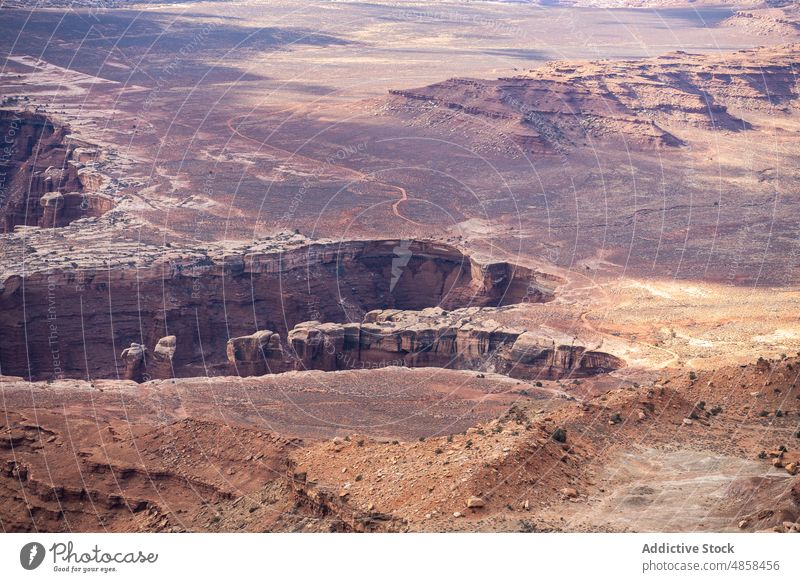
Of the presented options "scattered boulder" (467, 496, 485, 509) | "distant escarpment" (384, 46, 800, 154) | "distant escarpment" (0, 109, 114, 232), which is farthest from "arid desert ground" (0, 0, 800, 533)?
"distant escarpment" (384, 46, 800, 154)

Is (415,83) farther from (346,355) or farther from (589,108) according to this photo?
(346,355)

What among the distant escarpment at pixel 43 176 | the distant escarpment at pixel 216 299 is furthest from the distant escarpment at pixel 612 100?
the distant escarpment at pixel 216 299

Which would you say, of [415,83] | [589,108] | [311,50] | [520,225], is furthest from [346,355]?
[311,50]

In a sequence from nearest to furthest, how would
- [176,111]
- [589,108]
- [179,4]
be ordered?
[589,108] → [176,111] → [179,4]

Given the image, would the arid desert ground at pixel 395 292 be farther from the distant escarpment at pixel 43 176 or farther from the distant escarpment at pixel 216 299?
the distant escarpment at pixel 43 176

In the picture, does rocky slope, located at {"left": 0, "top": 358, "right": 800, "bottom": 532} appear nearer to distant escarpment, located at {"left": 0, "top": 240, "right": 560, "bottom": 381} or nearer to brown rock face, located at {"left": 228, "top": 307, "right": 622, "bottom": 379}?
brown rock face, located at {"left": 228, "top": 307, "right": 622, "bottom": 379}
